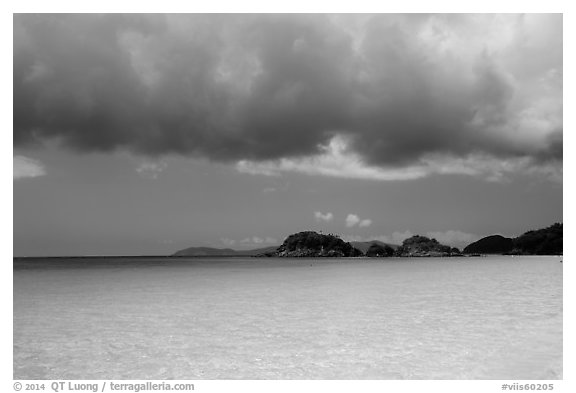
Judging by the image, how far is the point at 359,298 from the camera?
29.3 m

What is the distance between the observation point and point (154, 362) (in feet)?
42.7

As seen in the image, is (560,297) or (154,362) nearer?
(154,362)

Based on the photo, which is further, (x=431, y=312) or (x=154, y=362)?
(x=431, y=312)

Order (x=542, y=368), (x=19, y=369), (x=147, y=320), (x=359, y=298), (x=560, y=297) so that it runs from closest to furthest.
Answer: (x=542, y=368) → (x=19, y=369) → (x=147, y=320) → (x=560, y=297) → (x=359, y=298)

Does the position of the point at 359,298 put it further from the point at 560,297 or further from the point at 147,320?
the point at 147,320
